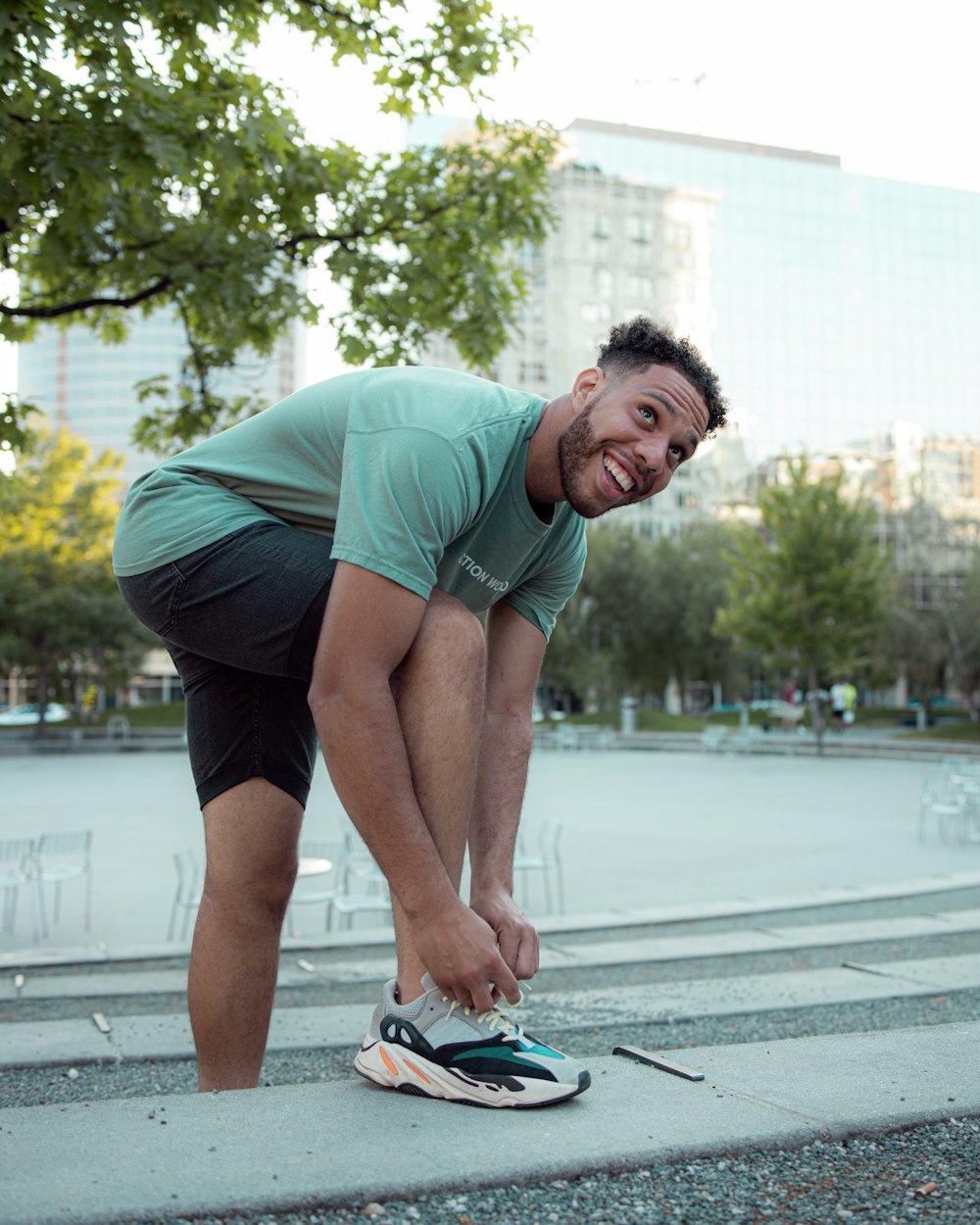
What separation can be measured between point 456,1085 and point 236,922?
673 millimetres

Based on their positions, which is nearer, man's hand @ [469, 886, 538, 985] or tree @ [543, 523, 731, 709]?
man's hand @ [469, 886, 538, 985]

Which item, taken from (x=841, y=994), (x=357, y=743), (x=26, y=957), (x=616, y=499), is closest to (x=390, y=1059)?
(x=357, y=743)

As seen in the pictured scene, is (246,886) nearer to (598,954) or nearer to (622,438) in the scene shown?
(622,438)

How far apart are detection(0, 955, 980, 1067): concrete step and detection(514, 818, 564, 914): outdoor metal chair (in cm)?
126

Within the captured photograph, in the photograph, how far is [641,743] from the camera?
40688 mm

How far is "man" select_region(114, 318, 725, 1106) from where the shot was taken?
2029 millimetres

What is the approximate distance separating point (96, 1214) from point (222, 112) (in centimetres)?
741

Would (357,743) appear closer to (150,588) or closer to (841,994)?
(150,588)

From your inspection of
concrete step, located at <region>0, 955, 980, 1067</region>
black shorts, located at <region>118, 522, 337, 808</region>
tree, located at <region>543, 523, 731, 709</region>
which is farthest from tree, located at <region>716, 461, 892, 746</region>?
black shorts, located at <region>118, 522, 337, 808</region>

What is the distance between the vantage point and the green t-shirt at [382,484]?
2045 mm

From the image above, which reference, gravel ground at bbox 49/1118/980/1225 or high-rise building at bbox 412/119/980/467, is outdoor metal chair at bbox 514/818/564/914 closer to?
gravel ground at bbox 49/1118/980/1225

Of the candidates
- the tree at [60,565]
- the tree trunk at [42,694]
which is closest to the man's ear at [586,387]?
the tree at [60,565]

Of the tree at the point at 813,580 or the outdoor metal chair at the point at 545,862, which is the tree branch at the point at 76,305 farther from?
the tree at the point at 813,580

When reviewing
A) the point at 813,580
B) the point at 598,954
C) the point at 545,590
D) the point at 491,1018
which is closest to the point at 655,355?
the point at 545,590
